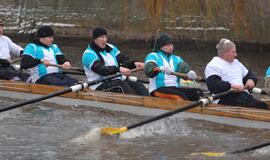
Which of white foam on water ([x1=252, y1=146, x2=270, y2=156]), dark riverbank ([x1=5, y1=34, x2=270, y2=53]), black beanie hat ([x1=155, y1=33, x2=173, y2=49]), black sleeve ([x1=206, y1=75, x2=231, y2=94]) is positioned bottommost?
dark riverbank ([x1=5, y1=34, x2=270, y2=53])

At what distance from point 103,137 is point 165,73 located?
1.66 metres

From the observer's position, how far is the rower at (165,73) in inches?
443

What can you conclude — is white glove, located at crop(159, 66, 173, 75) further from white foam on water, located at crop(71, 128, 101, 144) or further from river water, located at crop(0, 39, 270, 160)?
white foam on water, located at crop(71, 128, 101, 144)

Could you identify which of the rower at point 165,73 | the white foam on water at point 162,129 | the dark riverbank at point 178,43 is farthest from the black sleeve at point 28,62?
the dark riverbank at point 178,43

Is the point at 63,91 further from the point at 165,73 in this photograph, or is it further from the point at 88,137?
the point at 165,73

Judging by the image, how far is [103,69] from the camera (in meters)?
11.9

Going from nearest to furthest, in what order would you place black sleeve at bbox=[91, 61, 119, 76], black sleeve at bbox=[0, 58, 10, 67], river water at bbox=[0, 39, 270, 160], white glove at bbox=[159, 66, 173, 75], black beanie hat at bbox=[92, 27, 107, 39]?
1. river water at bbox=[0, 39, 270, 160]
2. white glove at bbox=[159, 66, 173, 75]
3. black sleeve at bbox=[91, 61, 119, 76]
4. black beanie hat at bbox=[92, 27, 107, 39]
5. black sleeve at bbox=[0, 58, 10, 67]

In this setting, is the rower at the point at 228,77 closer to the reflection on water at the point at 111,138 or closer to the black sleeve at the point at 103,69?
the reflection on water at the point at 111,138

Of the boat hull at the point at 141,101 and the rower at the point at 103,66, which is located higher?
the rower at the point at 103,66

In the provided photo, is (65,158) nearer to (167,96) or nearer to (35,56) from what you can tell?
(167,96)

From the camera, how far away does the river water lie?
9.51 meters

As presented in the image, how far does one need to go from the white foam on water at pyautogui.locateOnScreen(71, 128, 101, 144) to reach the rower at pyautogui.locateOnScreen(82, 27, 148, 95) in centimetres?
180

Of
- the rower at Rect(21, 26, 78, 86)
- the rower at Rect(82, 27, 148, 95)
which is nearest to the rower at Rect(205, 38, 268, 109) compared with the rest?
the rower at Rect(82, 27, 148, 95)

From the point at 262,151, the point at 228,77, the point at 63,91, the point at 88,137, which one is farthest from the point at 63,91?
the point at 262,151
